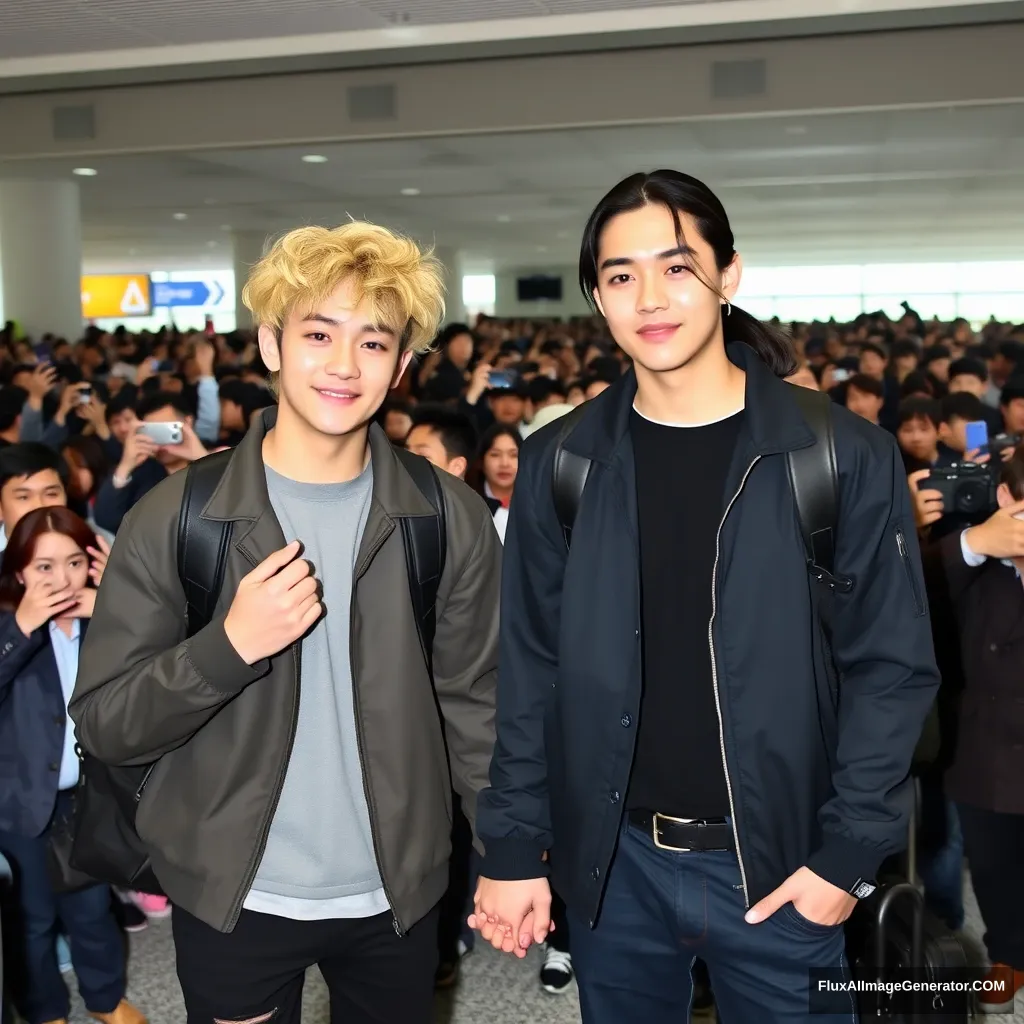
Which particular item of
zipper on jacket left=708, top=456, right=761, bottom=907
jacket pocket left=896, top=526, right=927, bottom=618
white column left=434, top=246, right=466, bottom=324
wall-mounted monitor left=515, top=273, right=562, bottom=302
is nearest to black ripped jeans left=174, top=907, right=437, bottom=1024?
zipper on jacket left=708, top=456, right=761, bottom=907

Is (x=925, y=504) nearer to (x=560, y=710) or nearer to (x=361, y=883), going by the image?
(x=560, y=710)

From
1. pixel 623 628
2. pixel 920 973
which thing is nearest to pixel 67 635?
pixel 623 628

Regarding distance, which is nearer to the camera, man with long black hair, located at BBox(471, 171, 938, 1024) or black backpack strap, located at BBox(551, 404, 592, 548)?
man with long black hair, located at BBox(471, 171, 938, 1024)

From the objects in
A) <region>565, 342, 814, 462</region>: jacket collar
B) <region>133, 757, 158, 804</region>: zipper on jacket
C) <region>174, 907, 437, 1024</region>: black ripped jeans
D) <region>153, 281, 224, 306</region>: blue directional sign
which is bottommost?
<region>174, 907, 437, 1024</region>: black ripped jeans

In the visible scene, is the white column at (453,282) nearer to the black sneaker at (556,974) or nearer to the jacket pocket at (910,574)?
the black sneaker at (556,974)

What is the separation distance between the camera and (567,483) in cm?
181

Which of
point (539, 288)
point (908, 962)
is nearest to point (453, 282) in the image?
point (539, 288)

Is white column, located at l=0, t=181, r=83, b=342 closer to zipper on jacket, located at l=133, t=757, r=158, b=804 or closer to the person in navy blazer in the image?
the person in navy blazer

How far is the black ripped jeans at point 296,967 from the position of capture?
182 cm

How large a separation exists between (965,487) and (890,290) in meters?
40.0

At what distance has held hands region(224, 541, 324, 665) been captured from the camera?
66.5 inches

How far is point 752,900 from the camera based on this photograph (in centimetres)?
169

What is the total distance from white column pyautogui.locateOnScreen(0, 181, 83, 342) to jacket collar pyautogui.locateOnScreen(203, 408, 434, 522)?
47.5 feet

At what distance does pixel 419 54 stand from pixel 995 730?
6773mm
